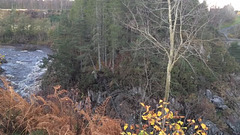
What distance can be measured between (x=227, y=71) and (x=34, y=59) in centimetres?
2336

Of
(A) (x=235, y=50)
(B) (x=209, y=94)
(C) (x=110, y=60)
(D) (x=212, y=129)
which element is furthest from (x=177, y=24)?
(A) (x=235, y=50)

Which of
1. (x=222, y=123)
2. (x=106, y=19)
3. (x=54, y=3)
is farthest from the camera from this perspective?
(x=54, y=3)

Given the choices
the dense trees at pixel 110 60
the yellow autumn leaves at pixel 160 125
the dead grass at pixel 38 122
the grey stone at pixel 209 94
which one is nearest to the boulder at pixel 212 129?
the dense trees at pixel 110 60

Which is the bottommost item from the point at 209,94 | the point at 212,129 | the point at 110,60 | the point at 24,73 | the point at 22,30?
the point at 212,129

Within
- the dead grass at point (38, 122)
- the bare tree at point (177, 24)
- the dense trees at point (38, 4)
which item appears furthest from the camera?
the dense trees at point (38, 4)

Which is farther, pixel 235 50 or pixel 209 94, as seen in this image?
pixel 235 50

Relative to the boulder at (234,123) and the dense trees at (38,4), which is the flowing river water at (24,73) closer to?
the boulder at (234,123)

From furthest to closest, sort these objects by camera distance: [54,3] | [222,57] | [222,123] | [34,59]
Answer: [54,3]
[34,59]
[222,57]
[222,123]

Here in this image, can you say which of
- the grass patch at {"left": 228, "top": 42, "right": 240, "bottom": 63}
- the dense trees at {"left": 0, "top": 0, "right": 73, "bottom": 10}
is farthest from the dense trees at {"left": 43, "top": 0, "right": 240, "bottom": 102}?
the dense trees at {"left": 0, "top": 0, "right": 73, "bottom": 10}

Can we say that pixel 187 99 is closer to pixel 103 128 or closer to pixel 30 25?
pixel 103 128

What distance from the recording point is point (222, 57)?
1706 cm

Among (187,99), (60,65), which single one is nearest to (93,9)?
(60,65)

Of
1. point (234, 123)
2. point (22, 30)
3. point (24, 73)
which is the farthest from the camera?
point (22, 30)

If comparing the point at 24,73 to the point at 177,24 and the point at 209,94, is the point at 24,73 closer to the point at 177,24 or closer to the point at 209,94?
the point at 209,94
